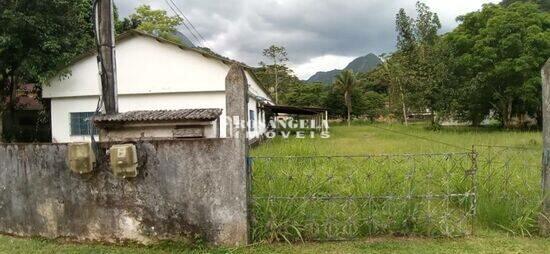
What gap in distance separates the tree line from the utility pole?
70.1 feet

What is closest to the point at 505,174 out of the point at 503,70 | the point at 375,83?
the point at 503,70

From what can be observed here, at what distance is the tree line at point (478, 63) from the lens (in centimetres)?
2139

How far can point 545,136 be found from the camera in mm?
4164

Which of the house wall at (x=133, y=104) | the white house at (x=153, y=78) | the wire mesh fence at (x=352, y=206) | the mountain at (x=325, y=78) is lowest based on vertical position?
the wire mesh fence at (x=352, y=206)

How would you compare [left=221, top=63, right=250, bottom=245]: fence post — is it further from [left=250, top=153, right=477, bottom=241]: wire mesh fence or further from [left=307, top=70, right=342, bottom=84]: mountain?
[left=307, top=70, right=342, bottom=84]: mountain

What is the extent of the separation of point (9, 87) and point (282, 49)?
29.9 meters

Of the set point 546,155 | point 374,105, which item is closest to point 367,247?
point 546,155

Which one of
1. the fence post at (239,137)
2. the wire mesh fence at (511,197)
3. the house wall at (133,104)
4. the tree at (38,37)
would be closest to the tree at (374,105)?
the house wall at (133,104)

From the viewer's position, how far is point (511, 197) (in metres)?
4.48

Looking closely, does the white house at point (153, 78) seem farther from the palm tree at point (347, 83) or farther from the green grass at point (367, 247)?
the palm tree at point (347, 83)

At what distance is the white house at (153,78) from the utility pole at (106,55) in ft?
28.8

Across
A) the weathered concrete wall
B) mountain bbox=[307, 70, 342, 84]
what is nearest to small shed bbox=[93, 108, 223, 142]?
the weathered concrete wall

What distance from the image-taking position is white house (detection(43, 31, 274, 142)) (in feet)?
48.3

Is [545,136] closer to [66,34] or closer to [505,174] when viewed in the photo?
[505,174]
